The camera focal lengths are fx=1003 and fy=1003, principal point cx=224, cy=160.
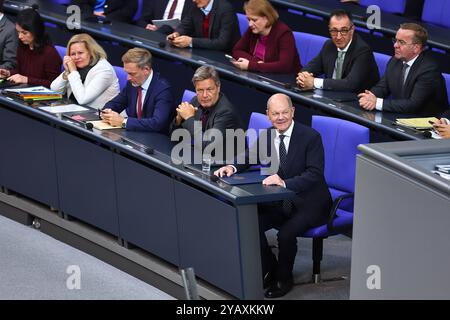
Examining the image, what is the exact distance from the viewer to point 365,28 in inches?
260

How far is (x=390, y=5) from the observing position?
706 centimetres

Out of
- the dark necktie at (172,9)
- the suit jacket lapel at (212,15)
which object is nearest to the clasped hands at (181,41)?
the suit jacket lapel at (212,15)

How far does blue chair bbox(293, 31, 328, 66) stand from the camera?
6.23 m

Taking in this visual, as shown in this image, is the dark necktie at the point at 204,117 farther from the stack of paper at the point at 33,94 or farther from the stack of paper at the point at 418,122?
the stack of paper at the point at 33,94

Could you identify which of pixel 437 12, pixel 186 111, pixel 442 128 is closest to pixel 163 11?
pixel 437 12

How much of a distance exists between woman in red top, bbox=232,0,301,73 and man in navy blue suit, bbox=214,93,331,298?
4.39 feet

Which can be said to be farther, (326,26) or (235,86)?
(326,26)

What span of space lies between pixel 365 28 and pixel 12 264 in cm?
282

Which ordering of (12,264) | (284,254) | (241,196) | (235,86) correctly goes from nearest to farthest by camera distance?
(241,196)
(284,254)
(12,264)
(235,86)

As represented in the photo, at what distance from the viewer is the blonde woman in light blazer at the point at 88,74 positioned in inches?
235

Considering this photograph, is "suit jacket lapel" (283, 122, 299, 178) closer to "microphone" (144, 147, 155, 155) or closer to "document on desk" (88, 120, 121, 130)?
"microphone" (144, 147, 155, 155)

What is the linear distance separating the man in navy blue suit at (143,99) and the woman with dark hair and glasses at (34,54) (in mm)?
914

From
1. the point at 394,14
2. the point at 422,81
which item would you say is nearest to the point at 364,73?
the point at 422,81

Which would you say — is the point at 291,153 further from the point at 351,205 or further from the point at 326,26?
the point at 326,26
